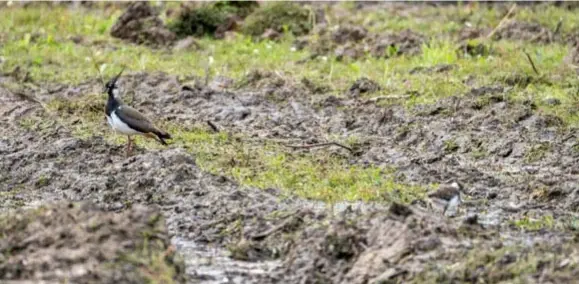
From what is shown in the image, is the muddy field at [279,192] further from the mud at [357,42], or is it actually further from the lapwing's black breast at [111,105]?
the lapwing's black breast at [111,105]

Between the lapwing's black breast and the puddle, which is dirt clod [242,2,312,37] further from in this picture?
the puddle

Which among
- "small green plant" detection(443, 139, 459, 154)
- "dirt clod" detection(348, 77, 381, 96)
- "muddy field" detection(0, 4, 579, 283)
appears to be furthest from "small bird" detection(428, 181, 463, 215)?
"dirt clod" detection(348, 77, 381, 96)

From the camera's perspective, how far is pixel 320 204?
854cm

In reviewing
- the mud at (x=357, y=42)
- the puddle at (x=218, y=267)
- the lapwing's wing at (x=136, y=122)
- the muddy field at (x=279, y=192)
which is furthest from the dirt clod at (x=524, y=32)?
the puddle at (x=218, y=267)

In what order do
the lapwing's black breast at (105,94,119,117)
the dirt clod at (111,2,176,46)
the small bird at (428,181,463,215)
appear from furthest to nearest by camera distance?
the dirt clod at (111,2,176,46) → the lapwing's black breast at (105,94,119,117) → the small bird at (428,181,463,215)

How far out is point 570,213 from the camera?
8234 millimetres

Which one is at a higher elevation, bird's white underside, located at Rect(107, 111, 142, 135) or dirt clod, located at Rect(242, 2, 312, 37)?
bird's white underside, located at Rect(107, 111, 142, 135)

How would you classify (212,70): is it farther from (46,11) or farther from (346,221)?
(346,221)

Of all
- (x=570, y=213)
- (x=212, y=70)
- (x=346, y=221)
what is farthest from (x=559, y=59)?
(x=346, y=221)

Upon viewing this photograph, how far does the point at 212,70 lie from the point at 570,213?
694 centimetres

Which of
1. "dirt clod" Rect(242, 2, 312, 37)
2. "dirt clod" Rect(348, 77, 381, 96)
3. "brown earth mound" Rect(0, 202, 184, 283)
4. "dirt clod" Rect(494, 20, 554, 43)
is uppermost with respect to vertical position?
"brown earth mound" Rect(0, 202, 184, 283)

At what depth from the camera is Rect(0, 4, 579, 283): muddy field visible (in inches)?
255

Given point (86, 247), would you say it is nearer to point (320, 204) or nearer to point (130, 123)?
point (320, 204)

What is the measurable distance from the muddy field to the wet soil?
0.05 ft
